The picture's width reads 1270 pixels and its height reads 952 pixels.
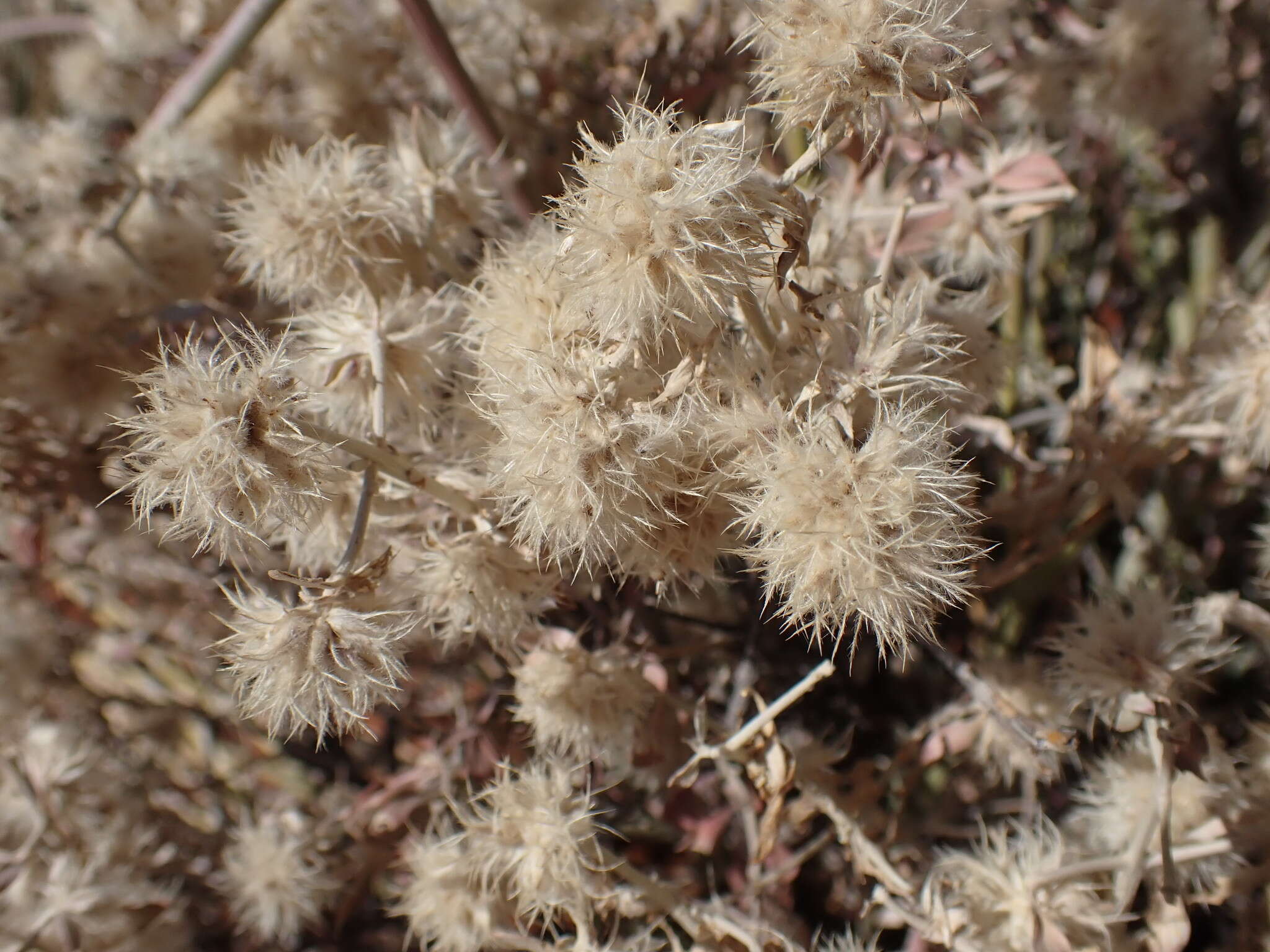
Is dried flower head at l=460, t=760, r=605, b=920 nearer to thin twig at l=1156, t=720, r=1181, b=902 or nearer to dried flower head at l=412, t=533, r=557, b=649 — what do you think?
dried flower head at l=412, t=533, r=557, b=649

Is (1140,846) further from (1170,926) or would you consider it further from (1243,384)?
(1243,384)

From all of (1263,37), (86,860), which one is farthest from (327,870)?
(1263,37)

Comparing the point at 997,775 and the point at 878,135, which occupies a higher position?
the point at 878,135

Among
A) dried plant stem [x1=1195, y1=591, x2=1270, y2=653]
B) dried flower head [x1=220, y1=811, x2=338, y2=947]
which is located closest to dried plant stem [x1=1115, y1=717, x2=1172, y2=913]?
dried plant stem [x1=1195, y1=591, x2=1270, y2=653]

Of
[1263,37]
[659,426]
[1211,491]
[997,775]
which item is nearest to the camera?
[659,426]

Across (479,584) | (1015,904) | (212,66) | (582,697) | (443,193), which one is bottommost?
(1015,904)

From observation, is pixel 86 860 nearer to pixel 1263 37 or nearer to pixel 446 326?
pixel 446 326

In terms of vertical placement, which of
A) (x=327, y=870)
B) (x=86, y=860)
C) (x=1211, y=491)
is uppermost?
(x=86, y=860)

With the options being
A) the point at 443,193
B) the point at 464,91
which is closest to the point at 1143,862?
the point at 443,193

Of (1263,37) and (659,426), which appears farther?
(1263,37)
